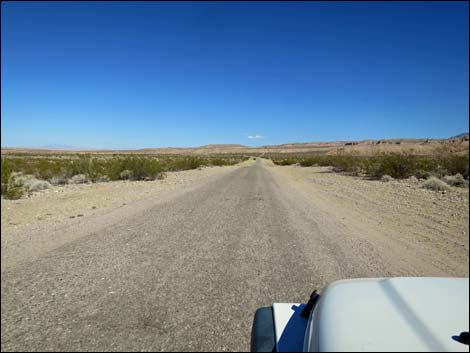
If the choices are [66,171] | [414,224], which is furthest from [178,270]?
[66,171]

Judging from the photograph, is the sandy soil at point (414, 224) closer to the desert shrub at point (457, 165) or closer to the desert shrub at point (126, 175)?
the desert shrub at point (457, 165)

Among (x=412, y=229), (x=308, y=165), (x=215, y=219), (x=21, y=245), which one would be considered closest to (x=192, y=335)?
(x=21, y=245)

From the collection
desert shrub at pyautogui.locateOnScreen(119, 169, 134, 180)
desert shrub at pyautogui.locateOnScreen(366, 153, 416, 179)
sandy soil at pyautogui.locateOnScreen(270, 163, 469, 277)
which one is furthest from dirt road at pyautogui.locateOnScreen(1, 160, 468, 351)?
desert shrub at pyautogui.locateOnScreen(366, 153, 416, 179)

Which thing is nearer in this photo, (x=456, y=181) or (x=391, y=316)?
(x=391, y=316)

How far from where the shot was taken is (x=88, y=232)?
19.2ft

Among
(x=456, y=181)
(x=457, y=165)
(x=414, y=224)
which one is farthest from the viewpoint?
(x=457, y=165)

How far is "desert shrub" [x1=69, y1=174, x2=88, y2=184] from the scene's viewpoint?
13653 millimetres

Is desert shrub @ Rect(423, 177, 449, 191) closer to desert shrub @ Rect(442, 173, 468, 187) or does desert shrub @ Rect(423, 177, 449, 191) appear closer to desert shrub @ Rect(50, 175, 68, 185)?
desert shrub @ Rect(442, 173, 468, 187)

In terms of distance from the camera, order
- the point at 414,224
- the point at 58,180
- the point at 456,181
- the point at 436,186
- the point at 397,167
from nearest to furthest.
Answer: the point at 414,224 < the point at 58,180 < the point at 436,186 < the point at 456,181 < the point at 397,167

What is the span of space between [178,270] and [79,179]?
1211 centimetres

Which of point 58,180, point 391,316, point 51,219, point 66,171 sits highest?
point 391,316

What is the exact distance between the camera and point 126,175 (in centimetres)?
1989

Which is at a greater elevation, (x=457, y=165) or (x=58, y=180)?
(x=457, y=165)

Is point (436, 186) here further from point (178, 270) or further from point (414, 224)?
point (178, 270)
